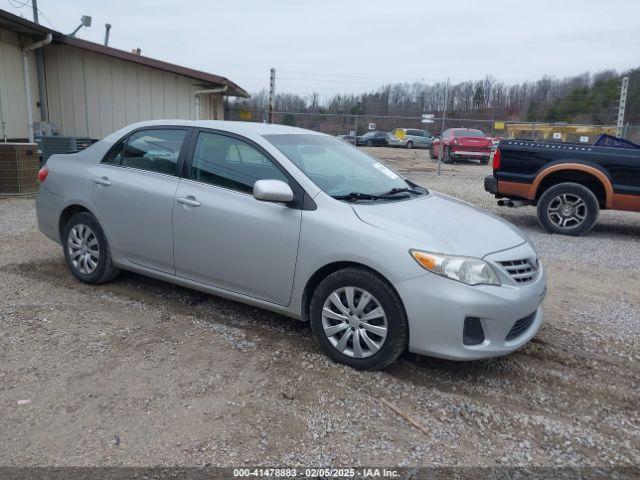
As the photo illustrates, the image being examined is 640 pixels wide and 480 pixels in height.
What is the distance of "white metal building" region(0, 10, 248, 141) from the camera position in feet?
42.9

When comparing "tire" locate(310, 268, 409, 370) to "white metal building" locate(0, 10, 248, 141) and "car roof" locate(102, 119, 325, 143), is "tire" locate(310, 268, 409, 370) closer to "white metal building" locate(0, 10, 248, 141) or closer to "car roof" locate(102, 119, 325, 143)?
"car roof" locate(102, 119, 325, 143)

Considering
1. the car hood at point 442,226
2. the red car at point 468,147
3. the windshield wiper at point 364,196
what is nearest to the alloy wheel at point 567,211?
the car hood at point 442,226

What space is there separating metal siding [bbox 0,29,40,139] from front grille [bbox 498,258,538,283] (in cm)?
1165

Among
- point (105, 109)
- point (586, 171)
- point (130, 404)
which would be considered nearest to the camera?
point (130, 404)

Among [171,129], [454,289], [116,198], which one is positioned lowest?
[454,289]

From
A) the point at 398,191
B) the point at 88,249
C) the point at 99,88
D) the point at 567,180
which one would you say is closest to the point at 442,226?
the point at 398,191

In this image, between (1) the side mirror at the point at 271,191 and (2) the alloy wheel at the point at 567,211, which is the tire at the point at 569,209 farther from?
(1) the side mirror at the point at 271,191

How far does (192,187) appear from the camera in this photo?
4.34 m

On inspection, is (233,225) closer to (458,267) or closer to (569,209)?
(458,267)

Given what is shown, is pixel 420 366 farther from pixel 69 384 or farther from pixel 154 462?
pixel 69 384

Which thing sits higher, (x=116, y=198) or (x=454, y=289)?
(x=116, y=198)

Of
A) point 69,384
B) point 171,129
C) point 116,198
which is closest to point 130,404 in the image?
point 69,384

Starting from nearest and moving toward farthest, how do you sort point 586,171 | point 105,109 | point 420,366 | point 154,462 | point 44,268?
1. point 154,462
2. point 420,366
3. point 44,268
4. point 586,171
5. point 105,109

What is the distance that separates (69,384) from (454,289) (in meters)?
2.46
